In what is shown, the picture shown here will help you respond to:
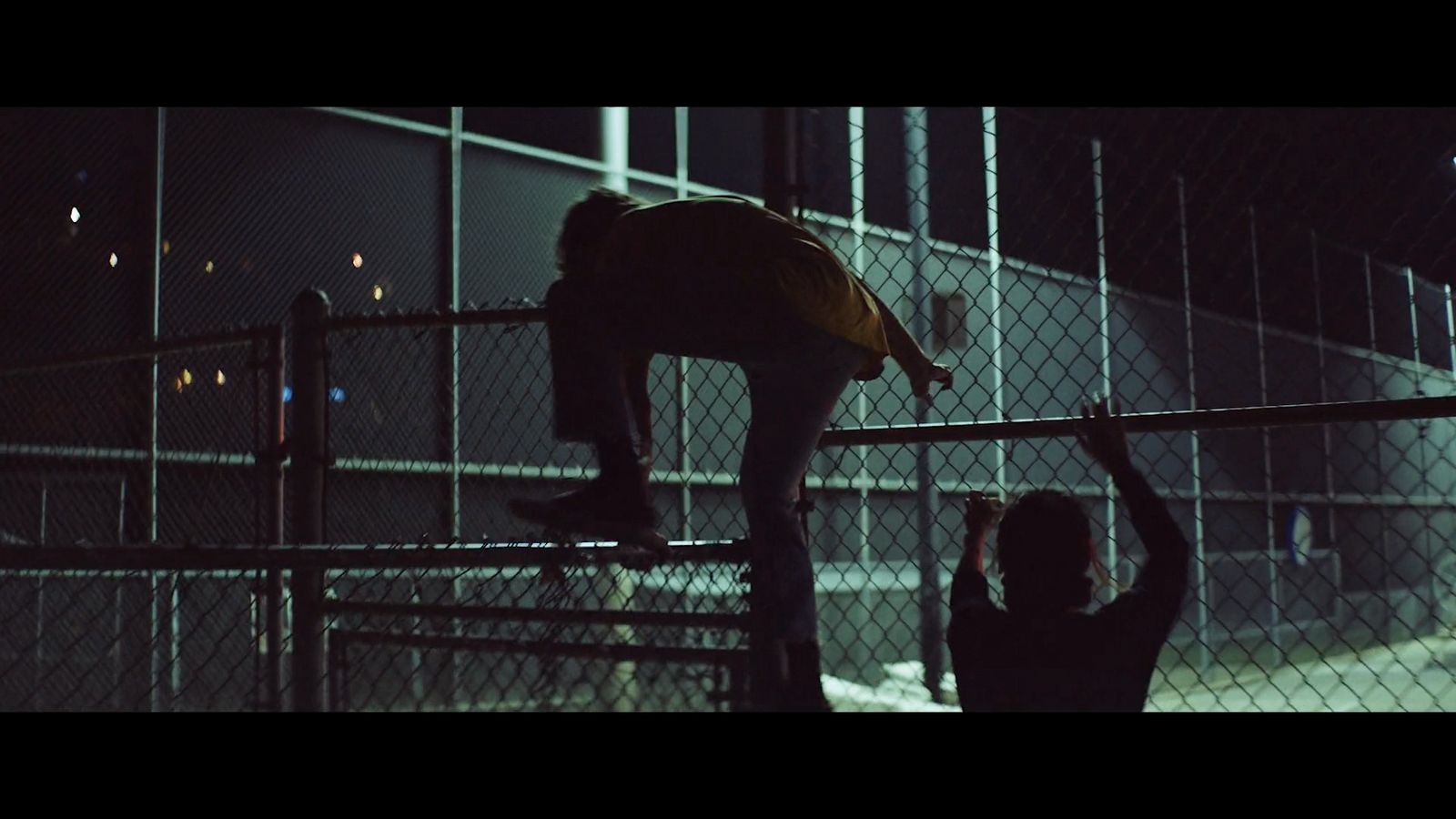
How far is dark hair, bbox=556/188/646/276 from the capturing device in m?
3.04

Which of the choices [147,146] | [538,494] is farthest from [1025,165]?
[147,146]

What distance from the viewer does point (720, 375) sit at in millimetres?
10234

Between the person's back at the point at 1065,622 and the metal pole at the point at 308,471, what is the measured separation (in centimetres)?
217

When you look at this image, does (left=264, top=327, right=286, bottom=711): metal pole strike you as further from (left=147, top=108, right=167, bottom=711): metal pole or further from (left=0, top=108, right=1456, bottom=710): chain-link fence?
(left=147, top=108, right=167, bottom=711): metal pole

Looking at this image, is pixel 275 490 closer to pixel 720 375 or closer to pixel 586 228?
pixel 586 228

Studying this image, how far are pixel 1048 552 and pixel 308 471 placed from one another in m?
2.44

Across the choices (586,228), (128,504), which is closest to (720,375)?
(128,504)

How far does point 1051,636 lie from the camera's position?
7.86ft

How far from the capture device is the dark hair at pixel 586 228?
304 centimetres

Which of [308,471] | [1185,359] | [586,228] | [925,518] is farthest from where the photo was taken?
[1185,359]

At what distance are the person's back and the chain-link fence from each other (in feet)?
2.77

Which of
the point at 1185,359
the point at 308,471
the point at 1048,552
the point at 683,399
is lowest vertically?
the point at 1048,552

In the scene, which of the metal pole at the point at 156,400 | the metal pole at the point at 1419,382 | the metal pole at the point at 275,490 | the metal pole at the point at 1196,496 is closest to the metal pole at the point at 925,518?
the metal pole at the point at 1419,382
